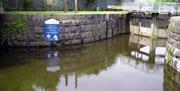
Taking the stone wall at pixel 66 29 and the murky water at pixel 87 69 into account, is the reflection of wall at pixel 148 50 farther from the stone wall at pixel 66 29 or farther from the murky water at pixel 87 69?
the stone wall at pixel 66 29

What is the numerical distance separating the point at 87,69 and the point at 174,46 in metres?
4.47

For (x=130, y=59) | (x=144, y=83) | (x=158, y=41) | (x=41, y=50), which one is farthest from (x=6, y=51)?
(x=158, y=41)

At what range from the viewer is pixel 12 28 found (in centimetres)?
2064

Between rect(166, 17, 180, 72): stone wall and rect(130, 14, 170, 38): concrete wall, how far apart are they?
37.5 feet

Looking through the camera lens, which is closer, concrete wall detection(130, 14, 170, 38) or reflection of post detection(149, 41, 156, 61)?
reflection of post detection(149, 41, 156, 61)

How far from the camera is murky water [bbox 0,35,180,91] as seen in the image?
1311 centimetres

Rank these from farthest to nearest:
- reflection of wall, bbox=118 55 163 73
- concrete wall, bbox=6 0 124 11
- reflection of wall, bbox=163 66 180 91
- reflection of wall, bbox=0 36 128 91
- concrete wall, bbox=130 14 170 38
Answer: concrete wall, bbox=130 14 170 38 < concrete wall, bbox=6 0 124 11 < reflection of wall, bbox=118 55 163 73 < reflection of wall, bbox=0 36 128 91 < reflection of wall, bbox=163 66 180 91

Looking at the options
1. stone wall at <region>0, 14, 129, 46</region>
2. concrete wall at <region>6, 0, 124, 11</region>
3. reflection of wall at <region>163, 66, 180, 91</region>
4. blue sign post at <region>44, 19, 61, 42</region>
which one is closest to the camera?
reflection of wall at <region>163, 66, 180, 91</region>

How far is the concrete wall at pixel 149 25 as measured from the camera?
27.7 meters

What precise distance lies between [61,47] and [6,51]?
3666 mm

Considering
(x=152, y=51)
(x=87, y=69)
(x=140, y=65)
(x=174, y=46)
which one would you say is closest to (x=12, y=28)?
(x=87, y=69)

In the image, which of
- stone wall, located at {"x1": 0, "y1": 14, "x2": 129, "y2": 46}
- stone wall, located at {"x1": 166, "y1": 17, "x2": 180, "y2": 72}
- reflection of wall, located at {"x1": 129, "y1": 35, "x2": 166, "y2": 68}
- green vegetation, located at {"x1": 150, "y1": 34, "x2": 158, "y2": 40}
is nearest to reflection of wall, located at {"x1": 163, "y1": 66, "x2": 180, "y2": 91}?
stone wall, located at {"x1": 166, "y1": 17, "x2": 180, "y2": 72}

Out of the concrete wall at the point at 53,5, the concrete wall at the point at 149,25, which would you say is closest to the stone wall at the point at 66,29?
the concrete wall at the point at 53,5

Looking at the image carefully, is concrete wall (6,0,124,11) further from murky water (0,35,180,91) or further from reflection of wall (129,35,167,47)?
reflection of wall (129,35,167,47)
